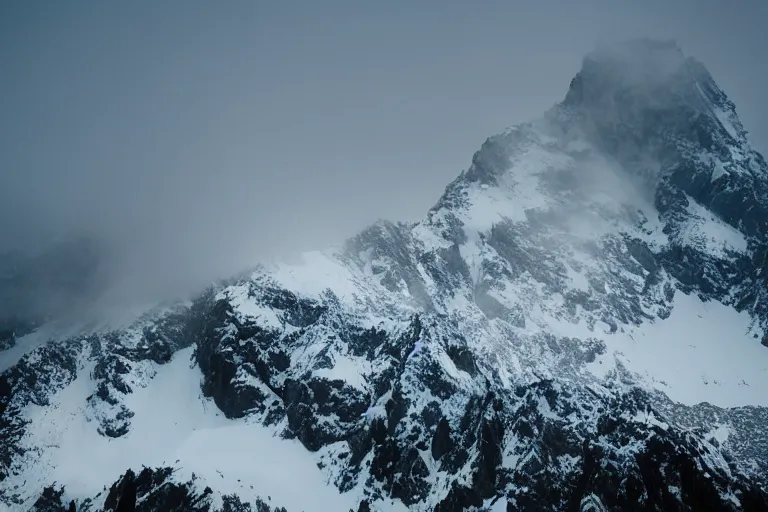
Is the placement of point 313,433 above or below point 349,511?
above

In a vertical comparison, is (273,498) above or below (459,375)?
below

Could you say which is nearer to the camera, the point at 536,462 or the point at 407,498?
the point at 536,462

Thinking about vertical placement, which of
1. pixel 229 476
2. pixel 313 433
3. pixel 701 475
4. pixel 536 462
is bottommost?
pixel 701 475

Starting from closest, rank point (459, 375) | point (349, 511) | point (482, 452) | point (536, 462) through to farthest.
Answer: point (536, 462)
point (482, 452)
point (349, 511)
point (459, 375)

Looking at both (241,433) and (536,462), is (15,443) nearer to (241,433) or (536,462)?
(241,433)

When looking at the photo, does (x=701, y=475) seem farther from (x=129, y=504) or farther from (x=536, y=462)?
(x=129, y=504)

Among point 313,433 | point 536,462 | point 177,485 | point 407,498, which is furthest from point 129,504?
point 536,462

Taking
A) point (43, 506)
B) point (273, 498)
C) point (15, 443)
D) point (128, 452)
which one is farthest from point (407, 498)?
point (15, 443)

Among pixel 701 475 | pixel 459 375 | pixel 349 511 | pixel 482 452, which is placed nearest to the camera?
pixel 701 475

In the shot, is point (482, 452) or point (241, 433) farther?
point (241, 433)
